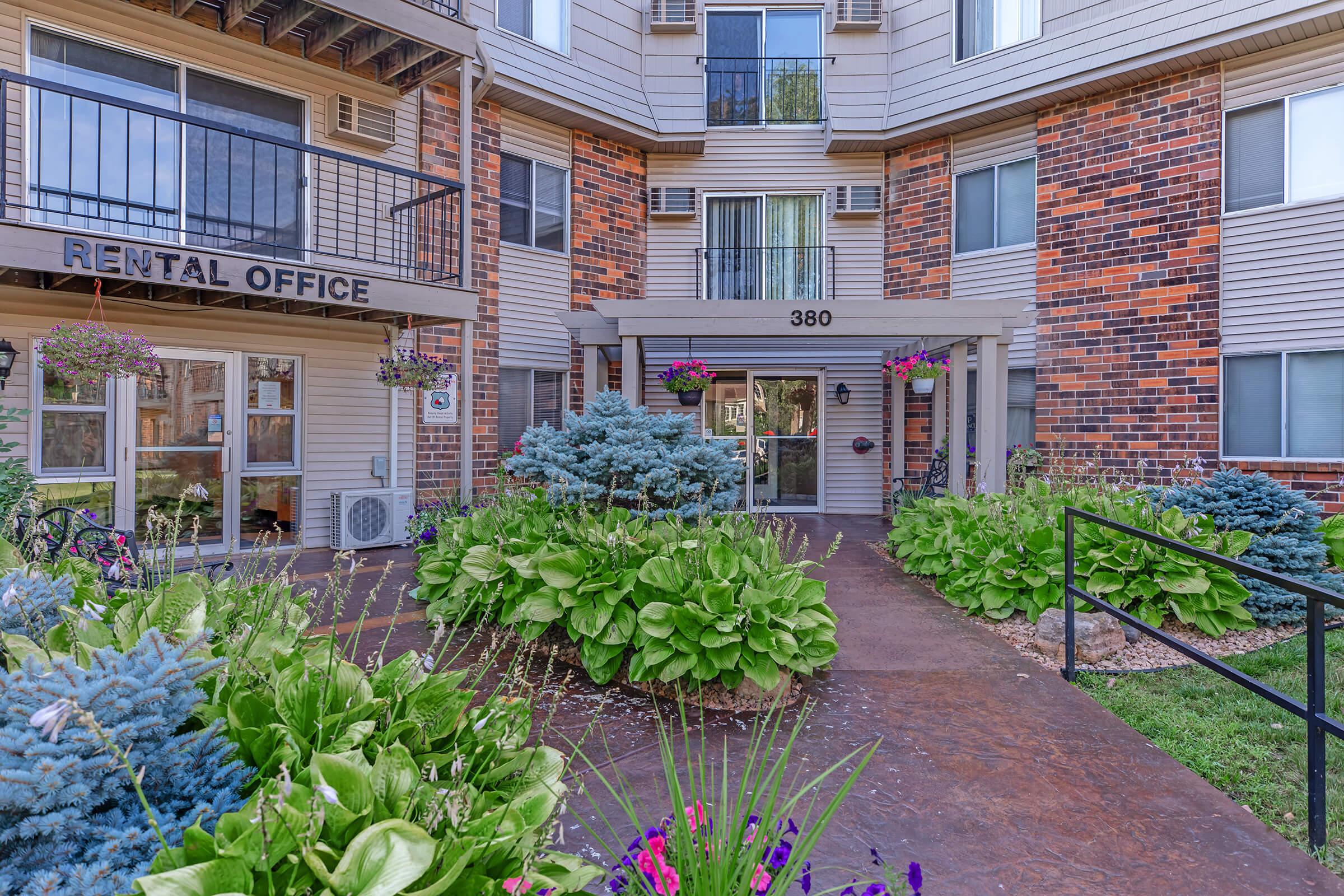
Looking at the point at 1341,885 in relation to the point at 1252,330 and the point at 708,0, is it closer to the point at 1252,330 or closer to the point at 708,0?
the point at 1252,330

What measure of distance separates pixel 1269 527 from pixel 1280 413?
3603mm

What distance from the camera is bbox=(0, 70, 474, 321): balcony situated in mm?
6043

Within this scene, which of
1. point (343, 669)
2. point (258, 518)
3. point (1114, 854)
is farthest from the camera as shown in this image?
point (258, 518)

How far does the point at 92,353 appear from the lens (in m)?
5.80

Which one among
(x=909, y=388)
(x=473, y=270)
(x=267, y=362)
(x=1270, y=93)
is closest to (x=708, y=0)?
(x=473, y=270)

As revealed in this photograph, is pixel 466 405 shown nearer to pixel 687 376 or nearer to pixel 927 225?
pixel 687 376

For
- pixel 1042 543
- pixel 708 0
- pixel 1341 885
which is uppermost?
pixel 708 0

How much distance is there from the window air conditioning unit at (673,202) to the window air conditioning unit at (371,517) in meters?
A: 5.62

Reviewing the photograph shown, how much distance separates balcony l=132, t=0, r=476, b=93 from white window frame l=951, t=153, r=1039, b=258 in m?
6.67

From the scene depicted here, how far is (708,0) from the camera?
11547 mm

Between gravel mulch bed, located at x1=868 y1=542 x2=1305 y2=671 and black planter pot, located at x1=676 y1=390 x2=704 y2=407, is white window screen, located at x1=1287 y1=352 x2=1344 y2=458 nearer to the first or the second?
gravel mulch bed, located at x1=868 y1=542 x2=1305 y2=671

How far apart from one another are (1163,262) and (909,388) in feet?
11.5

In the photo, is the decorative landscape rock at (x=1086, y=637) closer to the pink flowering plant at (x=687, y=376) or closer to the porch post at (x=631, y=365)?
the porch post at (x=631, y=365)

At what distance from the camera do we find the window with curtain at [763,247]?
11.6m
